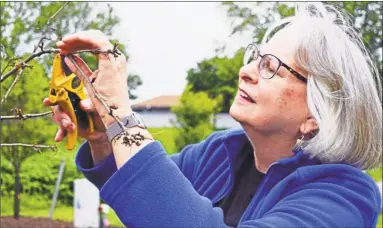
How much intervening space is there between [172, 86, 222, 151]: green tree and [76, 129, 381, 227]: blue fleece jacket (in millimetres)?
13520

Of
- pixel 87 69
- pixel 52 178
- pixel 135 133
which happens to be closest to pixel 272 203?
pixel 135 133

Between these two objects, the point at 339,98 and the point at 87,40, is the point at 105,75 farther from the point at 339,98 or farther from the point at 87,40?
the point at 339,98

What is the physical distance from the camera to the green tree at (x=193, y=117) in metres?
16.1

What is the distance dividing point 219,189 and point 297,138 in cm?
31

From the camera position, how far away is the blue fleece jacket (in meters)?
1.69

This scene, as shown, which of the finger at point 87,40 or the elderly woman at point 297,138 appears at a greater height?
the finger at point 87,40

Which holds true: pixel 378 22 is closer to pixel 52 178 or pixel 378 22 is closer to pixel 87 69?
pixel 52 178

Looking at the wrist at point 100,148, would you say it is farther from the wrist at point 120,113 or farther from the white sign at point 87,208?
the white sign at point 87,208

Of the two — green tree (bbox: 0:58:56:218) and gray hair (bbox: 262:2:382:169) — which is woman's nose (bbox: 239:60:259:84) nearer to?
gray hair (bbox: 262:2:382:169)

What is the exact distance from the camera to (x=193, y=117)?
16.2 m

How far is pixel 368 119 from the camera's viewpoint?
2150mm

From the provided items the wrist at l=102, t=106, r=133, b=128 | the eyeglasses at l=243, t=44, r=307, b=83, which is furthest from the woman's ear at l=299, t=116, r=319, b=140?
the wrist at l=102, t=106, r=133, b=128

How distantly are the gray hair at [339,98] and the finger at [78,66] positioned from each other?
2.28 ft

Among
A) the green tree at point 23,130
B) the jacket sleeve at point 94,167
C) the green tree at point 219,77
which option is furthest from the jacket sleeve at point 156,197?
the green tree at point 219,77
